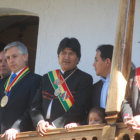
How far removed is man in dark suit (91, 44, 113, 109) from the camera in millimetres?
7625

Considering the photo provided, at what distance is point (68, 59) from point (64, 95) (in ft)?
1.48

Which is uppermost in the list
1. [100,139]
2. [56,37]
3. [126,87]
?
[56,37]

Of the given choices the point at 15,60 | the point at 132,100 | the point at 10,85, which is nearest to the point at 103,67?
the point at 132,100

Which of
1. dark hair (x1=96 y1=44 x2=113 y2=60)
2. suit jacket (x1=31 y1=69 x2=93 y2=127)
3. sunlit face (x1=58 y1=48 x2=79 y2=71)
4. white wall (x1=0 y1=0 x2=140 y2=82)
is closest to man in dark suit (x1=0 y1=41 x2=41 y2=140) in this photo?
suit jacket (x1=31 y1=69 x2=93 y2=127)

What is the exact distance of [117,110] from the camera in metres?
6.84

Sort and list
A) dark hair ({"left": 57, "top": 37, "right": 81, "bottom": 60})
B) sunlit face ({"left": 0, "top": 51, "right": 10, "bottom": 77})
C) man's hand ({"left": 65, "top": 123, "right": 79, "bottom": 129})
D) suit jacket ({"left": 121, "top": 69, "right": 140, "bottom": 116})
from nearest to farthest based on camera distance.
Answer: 1. suit jacket ({"left": 121, "top": 69, "right": 140, "bottom": 116})
2. man's hand ({"left": 65, "top": 123, "right": 79, "bottom": 129})
3. dark hair ({"left": 57, "top": 37, "right": 81, "bottom": 60})
4. sunlit face ({"left": 0, "top": 51, "right": 10, "bottom": 77})

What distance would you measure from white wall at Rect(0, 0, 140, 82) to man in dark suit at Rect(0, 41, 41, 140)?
1.17 m

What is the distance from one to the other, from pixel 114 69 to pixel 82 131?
0.73 m

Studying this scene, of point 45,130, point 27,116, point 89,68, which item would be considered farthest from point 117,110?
point 89,68

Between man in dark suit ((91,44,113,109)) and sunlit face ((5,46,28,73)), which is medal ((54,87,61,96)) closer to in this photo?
man in dark suit ((91,44,113,109))

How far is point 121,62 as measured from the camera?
7082mm

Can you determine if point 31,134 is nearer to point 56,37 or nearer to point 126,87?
point 126,87

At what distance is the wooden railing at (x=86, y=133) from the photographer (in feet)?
22.3

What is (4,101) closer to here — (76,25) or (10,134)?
(10,134)
